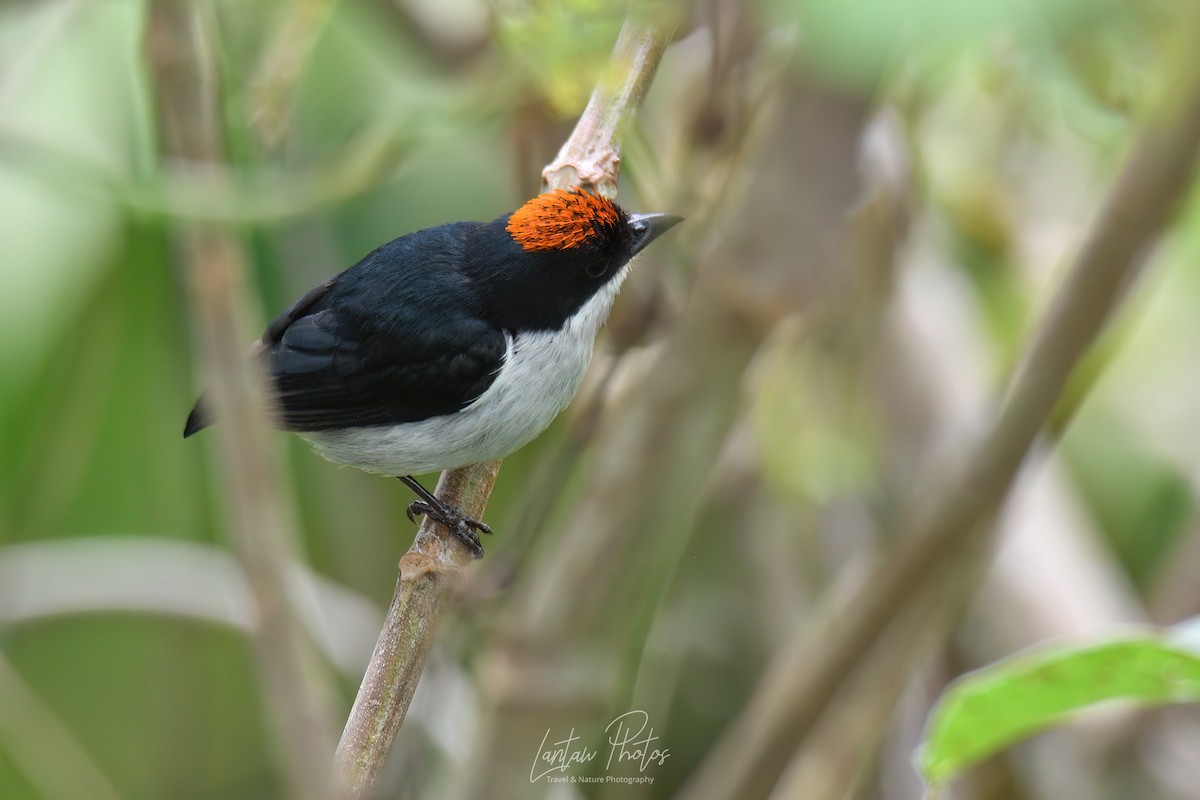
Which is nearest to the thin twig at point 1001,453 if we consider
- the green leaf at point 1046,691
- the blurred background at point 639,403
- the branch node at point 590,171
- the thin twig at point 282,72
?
the blurred background at point 639,403

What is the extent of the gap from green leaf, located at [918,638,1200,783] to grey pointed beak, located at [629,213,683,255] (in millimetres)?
1060

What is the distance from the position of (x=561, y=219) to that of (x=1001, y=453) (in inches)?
34.3

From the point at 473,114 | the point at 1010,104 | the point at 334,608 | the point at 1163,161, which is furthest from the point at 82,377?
the point at 1163,161

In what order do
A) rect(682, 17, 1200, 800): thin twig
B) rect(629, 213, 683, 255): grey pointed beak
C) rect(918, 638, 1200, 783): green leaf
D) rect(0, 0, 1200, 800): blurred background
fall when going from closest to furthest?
1. rect(918, 638, 1200, 783): green leaf
2. rect(682, 17, 1200, 800): thin twig
3. rect(0, 0, 1200, 800): blurred background
4. rect(629, 213, 683, 255): grey pointed beak

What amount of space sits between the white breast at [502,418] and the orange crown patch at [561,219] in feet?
0.55

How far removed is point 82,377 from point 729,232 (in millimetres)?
1844

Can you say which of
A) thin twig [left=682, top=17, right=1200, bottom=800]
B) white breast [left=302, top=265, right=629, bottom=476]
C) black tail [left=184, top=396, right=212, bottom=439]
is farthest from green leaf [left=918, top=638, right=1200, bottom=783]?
black tail [left=184, top=396, right=212, bottom=439]

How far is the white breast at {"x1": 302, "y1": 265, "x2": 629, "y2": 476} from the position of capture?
6.94 ft

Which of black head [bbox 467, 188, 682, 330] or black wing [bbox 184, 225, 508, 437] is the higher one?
black head [bbox 467, 188, 682, 330]

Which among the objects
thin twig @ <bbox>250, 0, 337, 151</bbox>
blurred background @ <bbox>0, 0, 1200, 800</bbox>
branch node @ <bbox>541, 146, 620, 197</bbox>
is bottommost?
A: blurred background @ <bbox>0, 0, 1200, 800</bbox>

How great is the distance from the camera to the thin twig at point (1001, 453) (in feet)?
5.50

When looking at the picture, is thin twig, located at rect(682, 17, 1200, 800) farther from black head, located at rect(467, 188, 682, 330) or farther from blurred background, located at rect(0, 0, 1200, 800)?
black head, located at rect(467, 188, 682, 330)

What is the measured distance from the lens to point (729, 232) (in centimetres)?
206

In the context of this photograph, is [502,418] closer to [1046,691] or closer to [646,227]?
[646,227]
